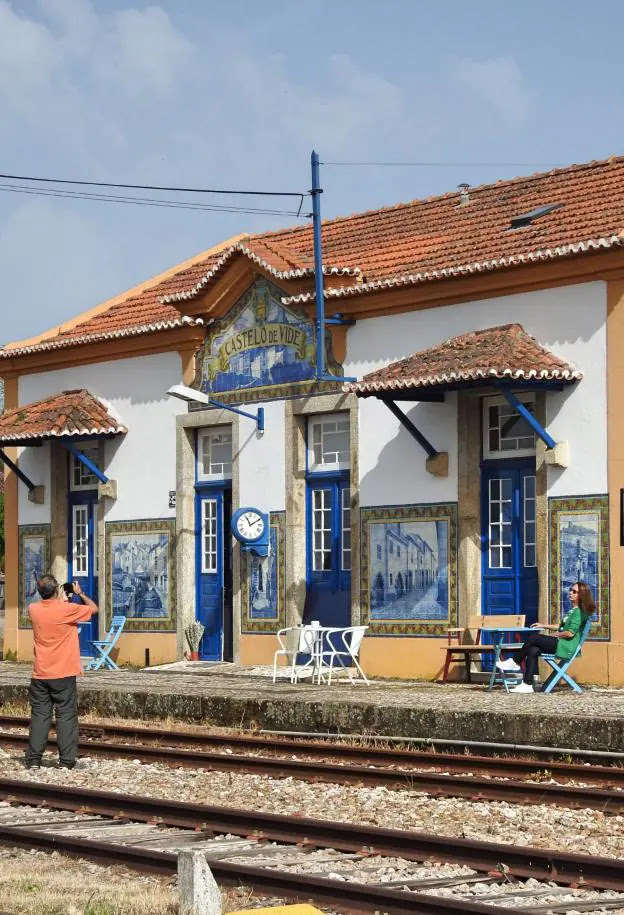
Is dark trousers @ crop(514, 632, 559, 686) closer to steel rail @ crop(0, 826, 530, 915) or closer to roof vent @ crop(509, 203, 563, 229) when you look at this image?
roof vent @ crop(509, 203, 563, 229)

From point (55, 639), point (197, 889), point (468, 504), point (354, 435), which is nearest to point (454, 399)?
point (468, 504)

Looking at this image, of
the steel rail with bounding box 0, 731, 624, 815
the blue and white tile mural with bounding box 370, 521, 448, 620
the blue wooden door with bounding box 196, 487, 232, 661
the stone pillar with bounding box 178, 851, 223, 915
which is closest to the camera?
the stone pillar with bounding box 178, 851, 223, 915

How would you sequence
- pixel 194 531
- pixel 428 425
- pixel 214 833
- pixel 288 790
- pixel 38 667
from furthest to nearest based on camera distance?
pixel 194 531, pixel 428 425, pixel 38 667, pixel 288 790, pixel 214 833

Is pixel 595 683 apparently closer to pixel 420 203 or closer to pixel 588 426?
pixel 588 426

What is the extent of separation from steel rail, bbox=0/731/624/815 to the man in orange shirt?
0.85 metres

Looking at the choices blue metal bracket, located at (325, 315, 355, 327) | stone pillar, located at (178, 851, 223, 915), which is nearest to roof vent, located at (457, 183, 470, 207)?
blue metal bracket, located at (325, 315, 355, 327)

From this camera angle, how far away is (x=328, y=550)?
69.2 feet

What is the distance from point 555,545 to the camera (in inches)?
714

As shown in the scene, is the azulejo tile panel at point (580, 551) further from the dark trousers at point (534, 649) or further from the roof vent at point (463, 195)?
the roof vent at point (463, 195)

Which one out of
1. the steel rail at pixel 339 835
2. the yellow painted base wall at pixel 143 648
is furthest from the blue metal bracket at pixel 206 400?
the steel rail at pixel 339 835

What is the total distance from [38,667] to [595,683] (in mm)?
7006

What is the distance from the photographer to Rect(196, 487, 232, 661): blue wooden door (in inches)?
882

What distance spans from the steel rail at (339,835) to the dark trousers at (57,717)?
5.34 feet

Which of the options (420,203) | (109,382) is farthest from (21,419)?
(420,203)
